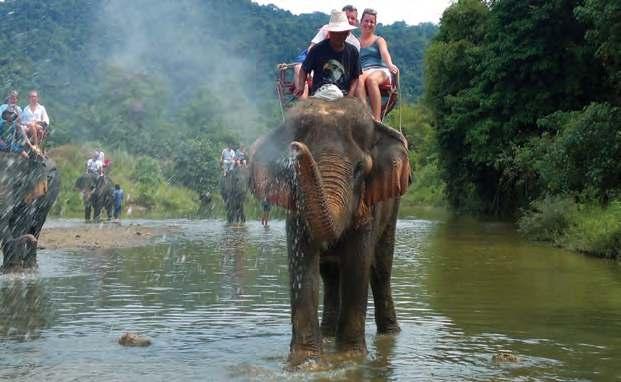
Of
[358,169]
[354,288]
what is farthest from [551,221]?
[358,169]

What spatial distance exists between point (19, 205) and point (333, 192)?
8215mm

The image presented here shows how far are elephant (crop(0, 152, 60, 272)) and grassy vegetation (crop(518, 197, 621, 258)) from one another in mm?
9062

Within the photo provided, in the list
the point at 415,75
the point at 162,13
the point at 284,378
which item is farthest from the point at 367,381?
the point at 415,75

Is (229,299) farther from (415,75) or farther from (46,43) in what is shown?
(415,75)

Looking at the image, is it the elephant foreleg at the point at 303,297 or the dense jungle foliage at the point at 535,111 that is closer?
the elephant foreleg at the point at 303,297

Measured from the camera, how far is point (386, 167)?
24.8ft

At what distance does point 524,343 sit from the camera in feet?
28.5

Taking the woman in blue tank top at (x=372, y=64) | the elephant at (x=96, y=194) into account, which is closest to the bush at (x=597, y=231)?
the woman in blue tank top at (x=372, y=64)

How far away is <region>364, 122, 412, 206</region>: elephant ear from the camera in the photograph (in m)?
7.55

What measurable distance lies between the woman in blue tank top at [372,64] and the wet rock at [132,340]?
8.61ft

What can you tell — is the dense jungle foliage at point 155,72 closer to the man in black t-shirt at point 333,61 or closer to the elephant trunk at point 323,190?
the man in black t-shirt at point 333,61

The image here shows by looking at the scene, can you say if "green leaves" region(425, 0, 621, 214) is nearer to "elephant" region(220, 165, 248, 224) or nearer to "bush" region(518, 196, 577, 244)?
"bush" region(518, 196, 577, 244)

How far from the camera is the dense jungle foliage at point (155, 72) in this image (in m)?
54.0

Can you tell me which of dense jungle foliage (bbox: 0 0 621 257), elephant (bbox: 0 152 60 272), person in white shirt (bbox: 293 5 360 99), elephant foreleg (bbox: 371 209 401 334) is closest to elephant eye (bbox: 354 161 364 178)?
person in white shirt (bbox: 293 5 360 99)
